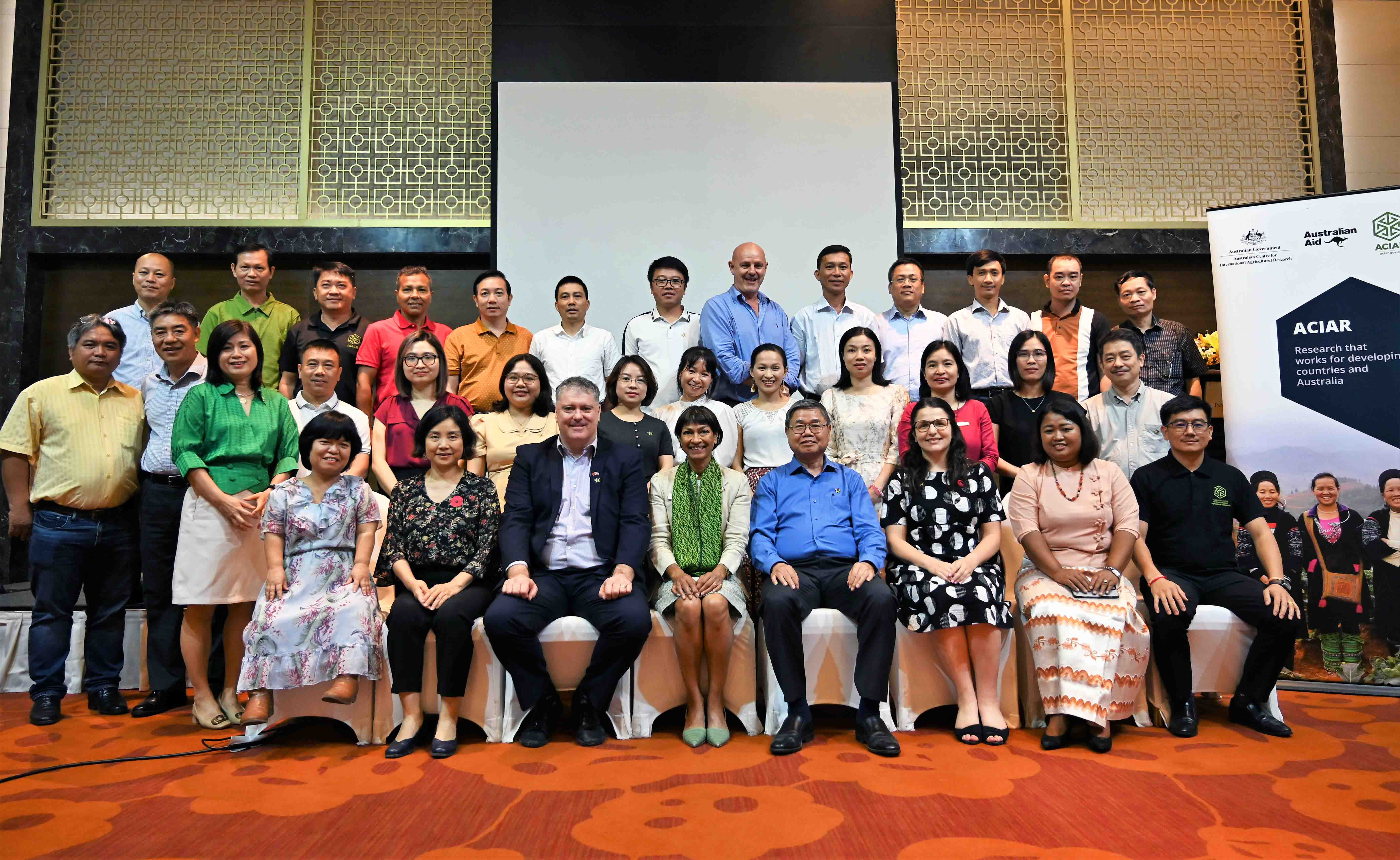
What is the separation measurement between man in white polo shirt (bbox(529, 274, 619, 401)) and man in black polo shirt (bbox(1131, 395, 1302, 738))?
2.37m

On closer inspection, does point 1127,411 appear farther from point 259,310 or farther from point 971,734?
point 259,310

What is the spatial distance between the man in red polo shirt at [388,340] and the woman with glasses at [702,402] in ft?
3.54

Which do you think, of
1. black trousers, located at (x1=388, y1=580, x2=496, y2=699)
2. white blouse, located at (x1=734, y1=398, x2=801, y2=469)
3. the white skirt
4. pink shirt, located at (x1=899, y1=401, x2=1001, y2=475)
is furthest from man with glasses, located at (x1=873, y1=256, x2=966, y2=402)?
the white skirt

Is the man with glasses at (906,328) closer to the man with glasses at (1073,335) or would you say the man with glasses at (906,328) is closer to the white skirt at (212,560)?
the man with glasses at (1073,335)

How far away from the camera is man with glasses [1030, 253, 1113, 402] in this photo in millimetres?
4250

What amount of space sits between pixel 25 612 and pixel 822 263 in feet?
→ 12.7

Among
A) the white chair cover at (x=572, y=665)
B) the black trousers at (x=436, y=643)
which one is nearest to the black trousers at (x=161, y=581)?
the black trousers at (x=436, y=643)

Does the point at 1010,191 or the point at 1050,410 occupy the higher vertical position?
the point at 1010,191

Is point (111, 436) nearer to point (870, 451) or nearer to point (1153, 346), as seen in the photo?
point (870, 451)

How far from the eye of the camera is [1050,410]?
3.09 metres

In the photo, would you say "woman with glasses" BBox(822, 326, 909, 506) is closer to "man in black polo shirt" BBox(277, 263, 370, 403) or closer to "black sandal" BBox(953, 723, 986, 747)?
"black sandal" BBox(953, 723, 986, 747)

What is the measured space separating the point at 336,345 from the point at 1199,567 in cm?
364

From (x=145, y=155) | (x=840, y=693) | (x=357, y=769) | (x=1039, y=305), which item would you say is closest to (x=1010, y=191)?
(x=1039, y=305)

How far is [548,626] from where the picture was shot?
294 cm
